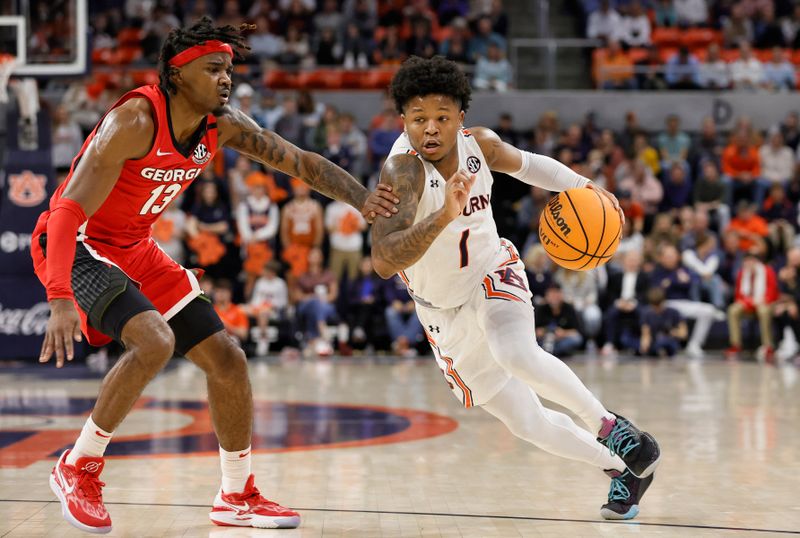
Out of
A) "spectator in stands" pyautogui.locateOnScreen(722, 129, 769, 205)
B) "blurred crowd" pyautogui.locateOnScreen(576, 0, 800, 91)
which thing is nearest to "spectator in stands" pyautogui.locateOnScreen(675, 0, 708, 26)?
"blurred crowd" pyautogui.locateOnScreen(576, 0, 800, 91)

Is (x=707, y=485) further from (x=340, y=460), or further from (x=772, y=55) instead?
(x=772, y=55)

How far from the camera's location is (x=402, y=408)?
8758mm

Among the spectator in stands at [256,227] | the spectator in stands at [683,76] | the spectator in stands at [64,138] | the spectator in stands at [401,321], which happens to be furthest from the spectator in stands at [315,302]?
the spectator in stands at [683,76]

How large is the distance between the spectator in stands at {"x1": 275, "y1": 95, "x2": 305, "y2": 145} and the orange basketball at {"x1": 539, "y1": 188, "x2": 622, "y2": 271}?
11.0 metres

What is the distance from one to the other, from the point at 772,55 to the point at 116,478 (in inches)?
615

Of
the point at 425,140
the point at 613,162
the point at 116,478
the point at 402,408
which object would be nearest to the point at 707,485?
the point at 425,140

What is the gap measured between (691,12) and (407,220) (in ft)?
54.0

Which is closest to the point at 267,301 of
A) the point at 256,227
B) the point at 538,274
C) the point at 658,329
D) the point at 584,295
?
the point at 256,227

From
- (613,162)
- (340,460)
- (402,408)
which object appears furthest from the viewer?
(613,162)

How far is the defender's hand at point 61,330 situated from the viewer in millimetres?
4129

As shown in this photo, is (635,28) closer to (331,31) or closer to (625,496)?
(331,31)

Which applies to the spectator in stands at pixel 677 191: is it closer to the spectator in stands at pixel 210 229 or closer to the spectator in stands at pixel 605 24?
the spectator in stands at pixel 605 24

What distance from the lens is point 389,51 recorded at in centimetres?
1816

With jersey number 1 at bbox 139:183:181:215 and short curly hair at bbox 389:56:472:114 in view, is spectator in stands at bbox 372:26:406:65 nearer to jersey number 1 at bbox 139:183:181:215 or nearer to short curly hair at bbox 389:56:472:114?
short curly hair at bbox 389:56:472:114
